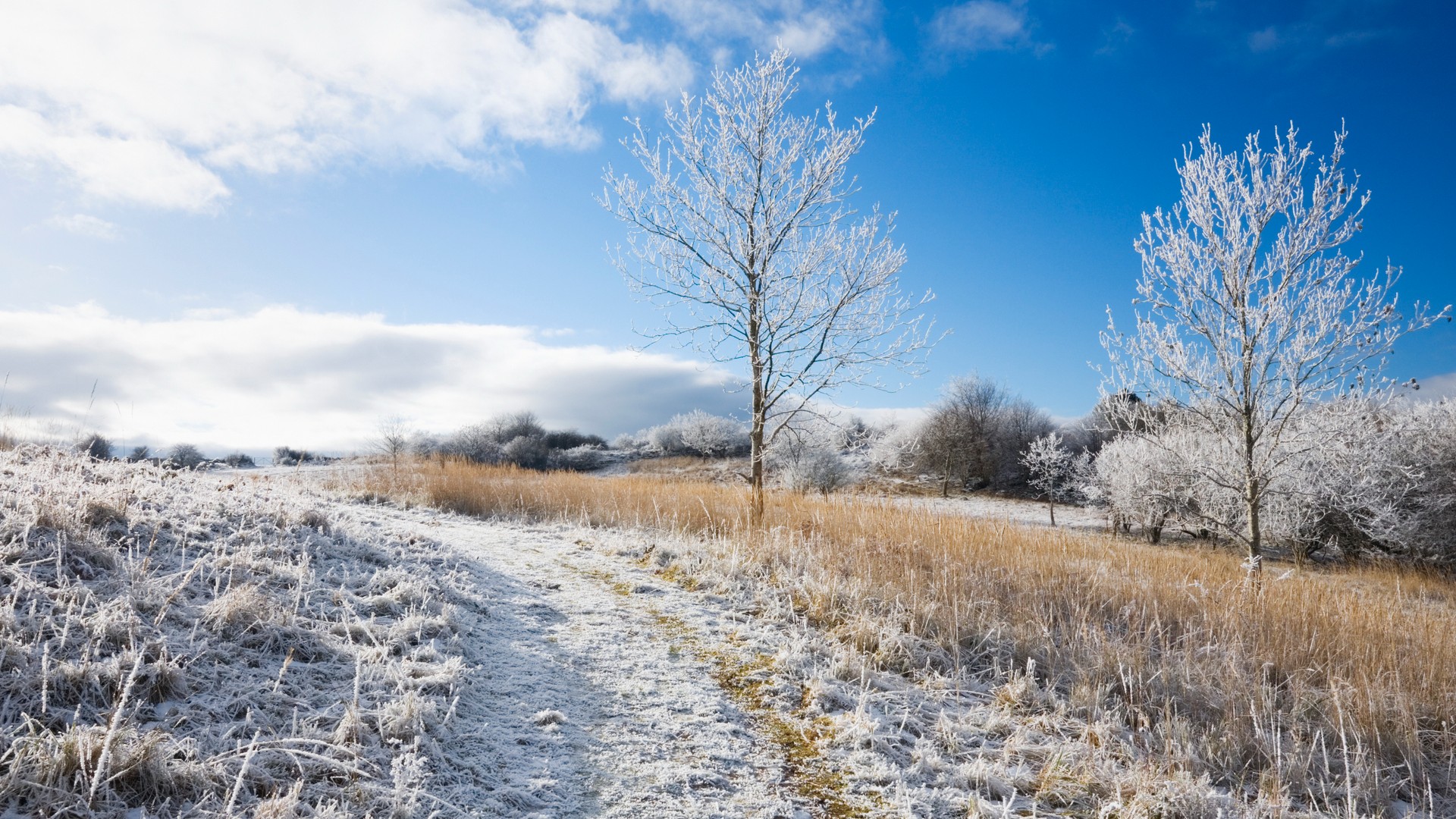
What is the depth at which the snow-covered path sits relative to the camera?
311 cm

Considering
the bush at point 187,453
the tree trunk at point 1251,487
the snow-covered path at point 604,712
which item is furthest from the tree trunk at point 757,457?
the bush at point 187,453

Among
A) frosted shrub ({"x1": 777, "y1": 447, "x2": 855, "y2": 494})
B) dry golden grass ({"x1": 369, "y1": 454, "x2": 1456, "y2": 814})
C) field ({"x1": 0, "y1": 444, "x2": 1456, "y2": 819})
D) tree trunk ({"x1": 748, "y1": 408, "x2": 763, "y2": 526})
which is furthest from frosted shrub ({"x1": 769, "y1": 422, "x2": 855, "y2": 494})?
field ({"x1": 0, "y1": 444, "x2": 1456, "y2": 819})

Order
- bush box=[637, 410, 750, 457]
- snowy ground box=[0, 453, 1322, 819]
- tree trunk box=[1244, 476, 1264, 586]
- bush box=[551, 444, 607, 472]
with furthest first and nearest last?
1. bush box=[637, 410, 750, 457]
2. bush box=[551, 444, 607, 472]
3. tree trunk box=[1244, 476, 1264, 586]
4. snowy ground box=[0, 453, 1322, 819]

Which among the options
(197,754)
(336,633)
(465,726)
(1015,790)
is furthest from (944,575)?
(197,754)

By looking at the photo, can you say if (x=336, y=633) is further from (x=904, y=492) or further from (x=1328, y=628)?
(x=904, y=492)

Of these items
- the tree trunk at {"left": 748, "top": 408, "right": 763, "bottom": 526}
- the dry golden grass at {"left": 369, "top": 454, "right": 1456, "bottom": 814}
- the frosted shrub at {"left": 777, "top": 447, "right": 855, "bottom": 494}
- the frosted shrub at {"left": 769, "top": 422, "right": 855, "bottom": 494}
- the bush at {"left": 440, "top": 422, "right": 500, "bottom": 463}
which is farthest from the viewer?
the bush at {"left": 440, "top": 422, "right": 500, "bottom": 463}

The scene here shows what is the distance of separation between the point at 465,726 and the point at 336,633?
1328mm

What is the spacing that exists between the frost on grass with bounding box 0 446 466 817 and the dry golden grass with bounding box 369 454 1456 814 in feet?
10.6

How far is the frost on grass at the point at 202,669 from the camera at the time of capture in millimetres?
2471

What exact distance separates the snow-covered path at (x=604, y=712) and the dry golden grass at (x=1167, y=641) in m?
1.41

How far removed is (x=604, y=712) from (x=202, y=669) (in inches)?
81.7

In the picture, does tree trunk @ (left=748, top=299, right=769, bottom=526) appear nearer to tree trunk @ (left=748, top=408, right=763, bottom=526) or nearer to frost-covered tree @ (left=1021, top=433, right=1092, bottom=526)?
tree trunk @ (left=748, top=408, right=763, bottom=526)

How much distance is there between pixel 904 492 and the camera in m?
31.1

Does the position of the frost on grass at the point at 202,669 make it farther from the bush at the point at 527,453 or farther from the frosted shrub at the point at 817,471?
the bush at the point at 527,453
